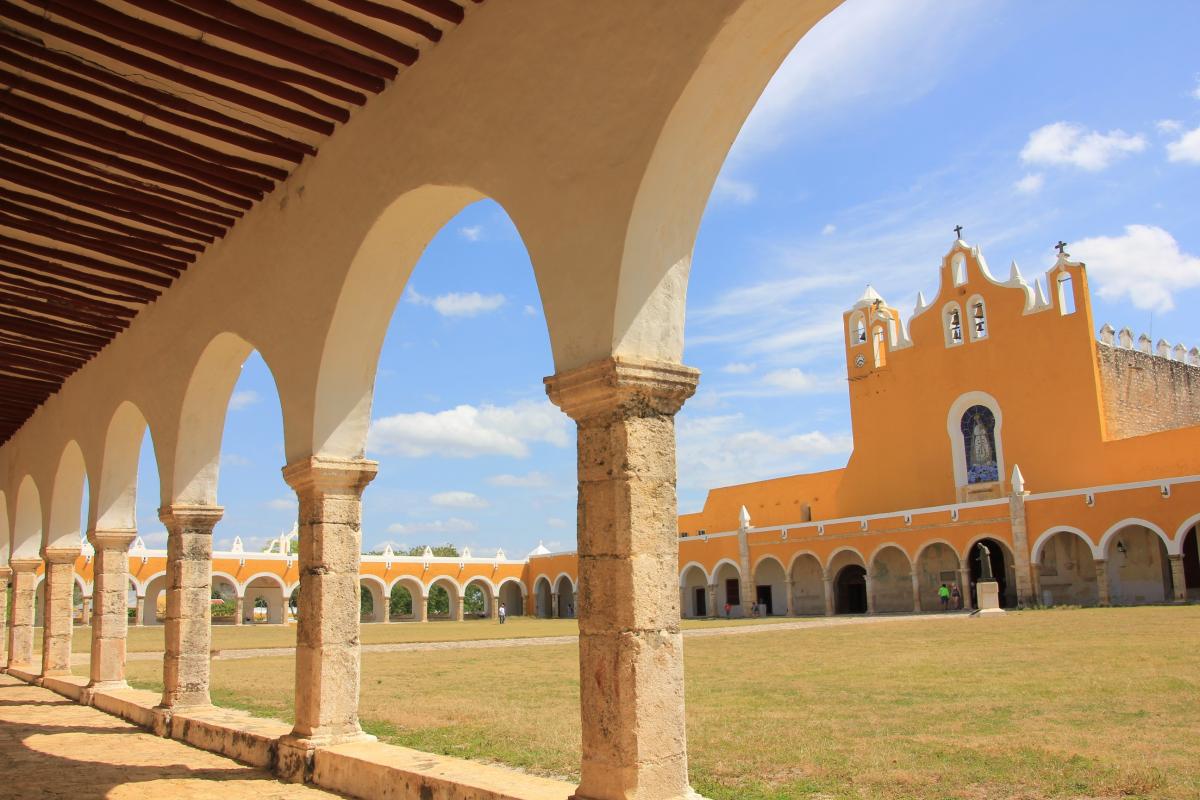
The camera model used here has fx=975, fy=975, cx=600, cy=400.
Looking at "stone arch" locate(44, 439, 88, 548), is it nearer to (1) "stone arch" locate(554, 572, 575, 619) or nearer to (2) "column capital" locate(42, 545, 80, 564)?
(2) "column capital" locate(42, 545, 80, 564)

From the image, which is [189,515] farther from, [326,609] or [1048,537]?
[1048,537]

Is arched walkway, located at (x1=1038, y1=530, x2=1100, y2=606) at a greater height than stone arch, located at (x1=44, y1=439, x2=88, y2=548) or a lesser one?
lesser

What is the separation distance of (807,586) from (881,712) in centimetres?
2474

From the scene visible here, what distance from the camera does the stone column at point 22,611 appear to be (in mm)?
13375

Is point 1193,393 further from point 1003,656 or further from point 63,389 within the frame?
point 63,389

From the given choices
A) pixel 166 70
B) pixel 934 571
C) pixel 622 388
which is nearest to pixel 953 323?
pixel 934 571

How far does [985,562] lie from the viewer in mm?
→ 26703

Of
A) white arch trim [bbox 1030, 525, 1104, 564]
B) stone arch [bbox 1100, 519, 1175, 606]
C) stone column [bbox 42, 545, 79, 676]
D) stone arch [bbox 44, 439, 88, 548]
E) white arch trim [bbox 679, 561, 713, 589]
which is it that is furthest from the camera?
white arch trim [bbox 679, 561, 713, 589]

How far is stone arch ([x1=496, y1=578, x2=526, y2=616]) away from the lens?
141 ft

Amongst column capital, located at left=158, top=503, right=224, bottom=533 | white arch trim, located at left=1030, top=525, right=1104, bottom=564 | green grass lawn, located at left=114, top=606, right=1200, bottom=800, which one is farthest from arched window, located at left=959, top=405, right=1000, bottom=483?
column capital, located at left=158, top=503, right=224, bottom=533

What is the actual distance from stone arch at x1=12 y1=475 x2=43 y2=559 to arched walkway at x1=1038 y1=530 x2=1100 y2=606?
2239cm

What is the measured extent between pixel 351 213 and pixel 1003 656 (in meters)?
9.85

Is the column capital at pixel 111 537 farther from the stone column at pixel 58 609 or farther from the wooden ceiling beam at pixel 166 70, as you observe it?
the wooden ceiling beam at pixel 166 70

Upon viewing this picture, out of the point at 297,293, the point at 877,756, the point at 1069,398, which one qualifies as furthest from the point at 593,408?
the point at 1069,398
